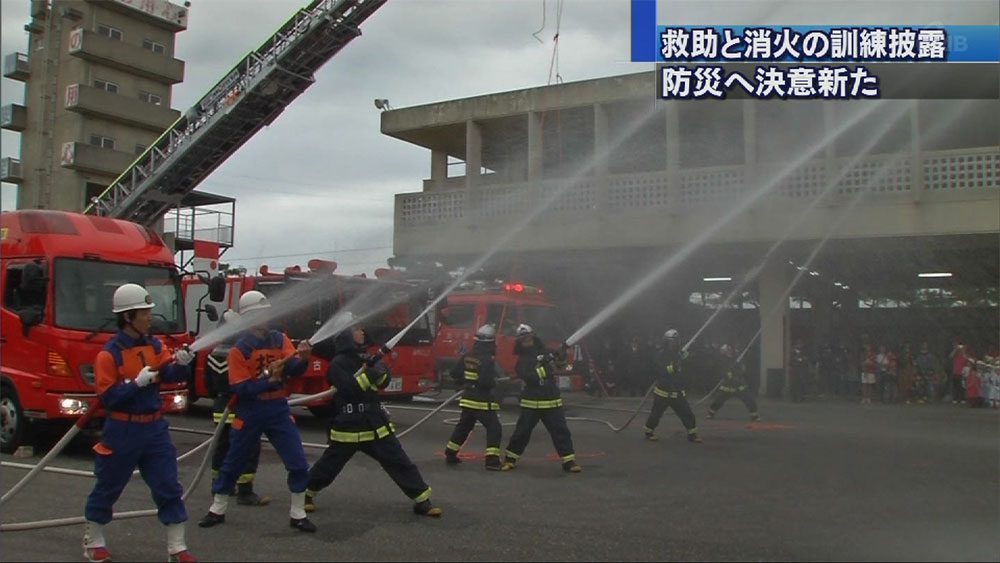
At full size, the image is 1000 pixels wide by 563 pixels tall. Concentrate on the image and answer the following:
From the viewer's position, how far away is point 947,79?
1029 cm

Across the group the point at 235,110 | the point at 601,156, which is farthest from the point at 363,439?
the point at 601,156

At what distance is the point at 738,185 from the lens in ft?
44.7

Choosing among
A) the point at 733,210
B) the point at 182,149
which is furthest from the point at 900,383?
the point at 182,149

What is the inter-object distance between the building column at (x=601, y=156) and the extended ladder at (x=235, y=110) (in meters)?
4.73

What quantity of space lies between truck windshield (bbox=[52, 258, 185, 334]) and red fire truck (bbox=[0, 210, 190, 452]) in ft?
0.03

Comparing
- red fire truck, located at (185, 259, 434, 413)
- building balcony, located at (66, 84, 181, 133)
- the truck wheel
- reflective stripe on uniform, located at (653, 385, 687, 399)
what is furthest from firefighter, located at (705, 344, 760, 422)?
building balcony, located at (66, 84, 181, 133)

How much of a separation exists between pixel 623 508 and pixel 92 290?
6.42m

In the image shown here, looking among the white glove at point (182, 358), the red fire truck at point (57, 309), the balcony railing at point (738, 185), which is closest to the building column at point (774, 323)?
the balcony railing at point (738, 185)

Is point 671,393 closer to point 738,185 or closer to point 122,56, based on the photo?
point 738,185

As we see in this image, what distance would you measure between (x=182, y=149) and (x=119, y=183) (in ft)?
5.51

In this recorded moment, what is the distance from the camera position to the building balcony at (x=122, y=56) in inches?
1142

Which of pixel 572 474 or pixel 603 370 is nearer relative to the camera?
pixel 572 474

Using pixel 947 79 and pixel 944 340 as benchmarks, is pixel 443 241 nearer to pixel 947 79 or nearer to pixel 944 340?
pixel 947 79

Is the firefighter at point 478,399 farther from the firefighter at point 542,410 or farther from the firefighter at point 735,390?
the firefighter at point 735,390
